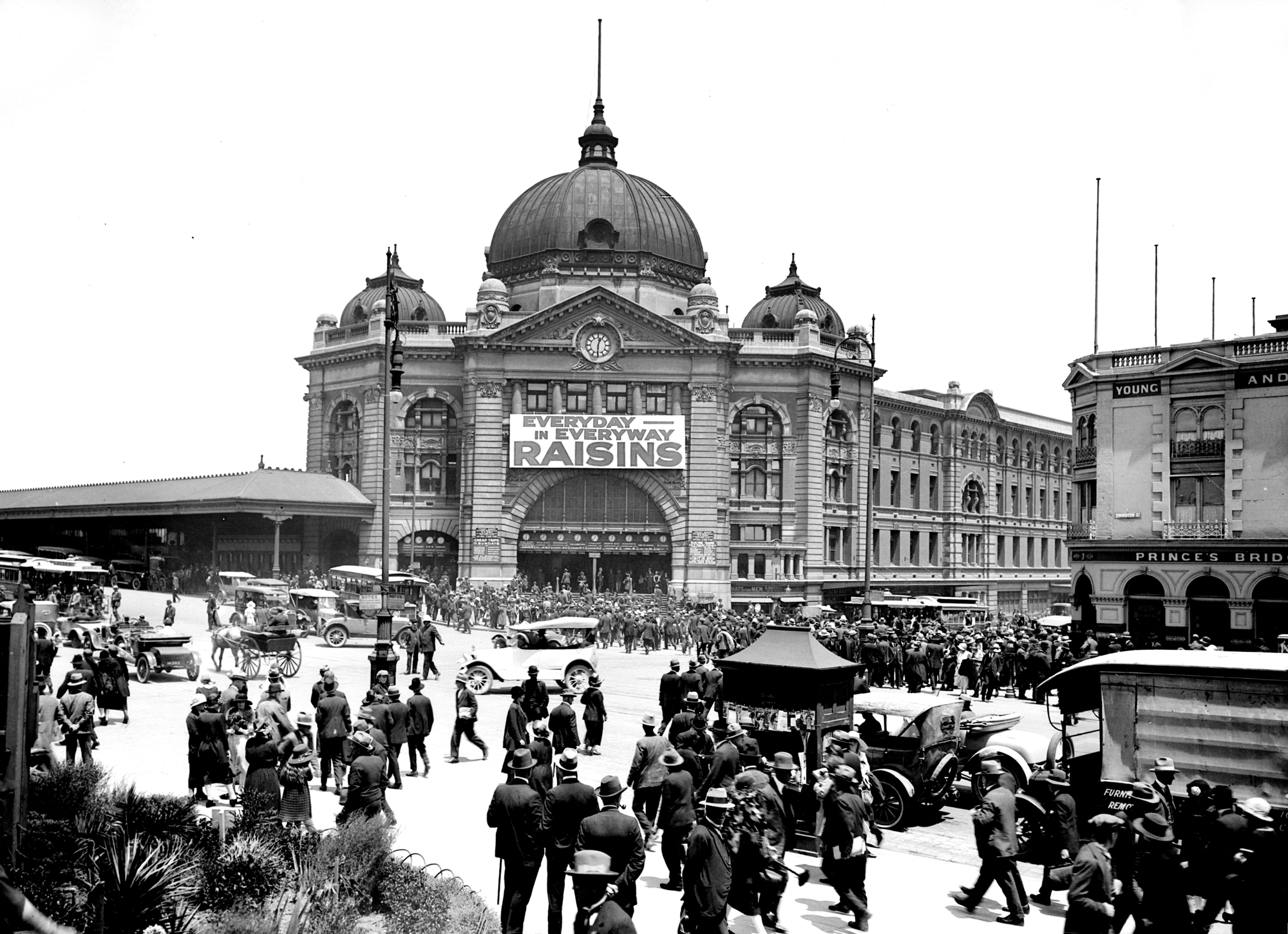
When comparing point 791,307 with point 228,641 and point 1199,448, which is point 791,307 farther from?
point 228,641

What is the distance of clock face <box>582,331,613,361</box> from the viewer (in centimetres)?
6034

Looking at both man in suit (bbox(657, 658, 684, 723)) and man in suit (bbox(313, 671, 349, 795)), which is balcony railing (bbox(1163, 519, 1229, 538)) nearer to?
man in suit (bbox(657, 658, 684, 723))

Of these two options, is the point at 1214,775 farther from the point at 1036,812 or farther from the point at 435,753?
the point at 435,753

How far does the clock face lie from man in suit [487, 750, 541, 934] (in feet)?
164

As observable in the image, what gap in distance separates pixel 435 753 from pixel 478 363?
41122mm

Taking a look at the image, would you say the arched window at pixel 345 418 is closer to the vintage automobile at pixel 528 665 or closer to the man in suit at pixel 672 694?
the vintage automobile at pixel 528 665

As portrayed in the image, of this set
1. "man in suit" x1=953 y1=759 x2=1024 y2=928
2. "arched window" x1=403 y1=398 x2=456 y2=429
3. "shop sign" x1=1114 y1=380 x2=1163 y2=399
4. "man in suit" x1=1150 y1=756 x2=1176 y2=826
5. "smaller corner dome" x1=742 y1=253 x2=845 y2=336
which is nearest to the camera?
"man in suit" x1=953 y1=759 x2=1024 y2=928

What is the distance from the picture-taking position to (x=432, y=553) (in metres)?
63.0

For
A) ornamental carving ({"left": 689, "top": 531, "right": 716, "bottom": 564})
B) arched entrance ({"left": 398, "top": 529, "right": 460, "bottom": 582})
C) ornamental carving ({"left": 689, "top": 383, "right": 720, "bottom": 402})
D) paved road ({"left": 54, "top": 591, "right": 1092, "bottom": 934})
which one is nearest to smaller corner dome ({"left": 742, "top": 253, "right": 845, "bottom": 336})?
ornamental carving ({"left": 689, "top": 383, "right": 720, "bottom": 402})

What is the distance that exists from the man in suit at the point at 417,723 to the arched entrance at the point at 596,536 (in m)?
41.6

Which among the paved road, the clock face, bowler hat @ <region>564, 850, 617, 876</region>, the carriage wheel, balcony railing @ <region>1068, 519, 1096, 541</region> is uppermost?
the clock face

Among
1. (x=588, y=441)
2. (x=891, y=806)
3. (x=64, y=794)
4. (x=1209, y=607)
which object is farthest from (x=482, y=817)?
(x=588, y=441)

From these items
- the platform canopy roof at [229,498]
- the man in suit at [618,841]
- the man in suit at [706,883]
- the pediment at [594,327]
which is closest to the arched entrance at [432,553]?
the platform canopy roof at [229,498]

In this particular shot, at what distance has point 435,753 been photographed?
20.9 m
